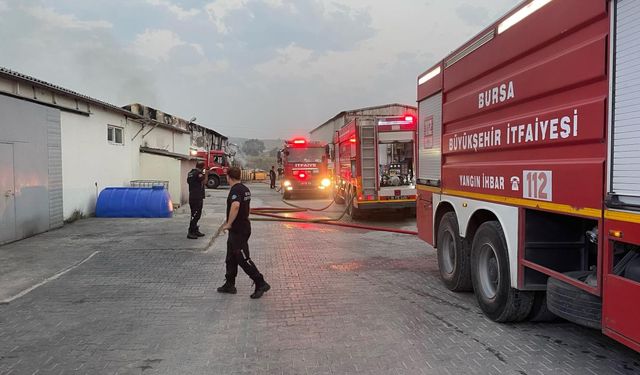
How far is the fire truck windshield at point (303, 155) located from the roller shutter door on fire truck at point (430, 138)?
17.0 m

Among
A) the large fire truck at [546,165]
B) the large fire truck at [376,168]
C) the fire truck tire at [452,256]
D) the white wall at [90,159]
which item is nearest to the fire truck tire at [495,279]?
the large fire truck at [546,165]

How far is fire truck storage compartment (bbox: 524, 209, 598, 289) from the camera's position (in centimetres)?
450

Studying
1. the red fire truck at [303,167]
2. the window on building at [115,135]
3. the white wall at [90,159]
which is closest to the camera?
the white wall at [90,159]

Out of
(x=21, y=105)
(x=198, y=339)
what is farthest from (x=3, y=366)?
(x=21, y=105)

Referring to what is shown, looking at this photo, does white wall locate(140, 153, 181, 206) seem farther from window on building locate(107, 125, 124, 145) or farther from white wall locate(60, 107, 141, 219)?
window on building locate(107, 125, 124, 145)

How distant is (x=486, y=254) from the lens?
5477 mm

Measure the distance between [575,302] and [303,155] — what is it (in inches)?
846

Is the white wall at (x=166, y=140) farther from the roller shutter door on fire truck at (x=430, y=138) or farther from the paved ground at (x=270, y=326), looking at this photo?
the roller shutter door on fire truck at (x=430, y=138)

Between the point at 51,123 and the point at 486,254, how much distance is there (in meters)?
10.5

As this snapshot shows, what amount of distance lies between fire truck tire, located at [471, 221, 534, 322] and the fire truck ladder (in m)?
8.78

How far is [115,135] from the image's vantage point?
1650cm

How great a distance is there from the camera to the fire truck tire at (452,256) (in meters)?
6.31

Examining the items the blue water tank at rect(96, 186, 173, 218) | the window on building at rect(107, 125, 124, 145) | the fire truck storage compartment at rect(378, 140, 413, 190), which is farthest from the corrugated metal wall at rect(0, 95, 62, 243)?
the fire truck storage compartment at rect(378, 140, 413, 190)

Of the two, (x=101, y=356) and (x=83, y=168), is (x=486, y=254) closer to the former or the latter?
(x=101, y=356)
